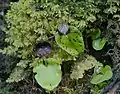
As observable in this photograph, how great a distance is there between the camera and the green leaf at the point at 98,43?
1500mm

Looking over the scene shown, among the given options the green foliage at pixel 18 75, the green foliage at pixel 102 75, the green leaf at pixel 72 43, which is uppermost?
the green leaf at pixel 72 43

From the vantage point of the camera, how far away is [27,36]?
1465 mm

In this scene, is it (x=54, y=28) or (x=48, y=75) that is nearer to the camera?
(x=48, y=75)

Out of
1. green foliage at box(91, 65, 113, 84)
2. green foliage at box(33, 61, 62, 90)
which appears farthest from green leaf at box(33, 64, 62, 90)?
green foliage at box(91, 65, 113, 84)

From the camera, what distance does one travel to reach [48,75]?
135 cm

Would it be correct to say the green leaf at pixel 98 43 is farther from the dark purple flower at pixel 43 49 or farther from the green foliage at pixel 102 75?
the dark purple flower at pixel 43 49

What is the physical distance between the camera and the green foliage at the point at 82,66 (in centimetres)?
142

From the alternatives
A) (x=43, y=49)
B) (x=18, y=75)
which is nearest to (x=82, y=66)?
(x=43, y=49)

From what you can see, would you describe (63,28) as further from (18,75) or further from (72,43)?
(18,75)

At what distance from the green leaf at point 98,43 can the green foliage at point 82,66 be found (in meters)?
0.07

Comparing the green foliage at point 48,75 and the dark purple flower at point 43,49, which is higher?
the dark purple flower at point 43,49

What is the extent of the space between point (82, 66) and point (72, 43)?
Result: 0.14 meters

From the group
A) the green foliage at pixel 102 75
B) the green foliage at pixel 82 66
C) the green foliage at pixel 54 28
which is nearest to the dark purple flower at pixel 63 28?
the green foliage at pixel 54 28

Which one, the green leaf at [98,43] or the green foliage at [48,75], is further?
the green leaf at [98,43]
